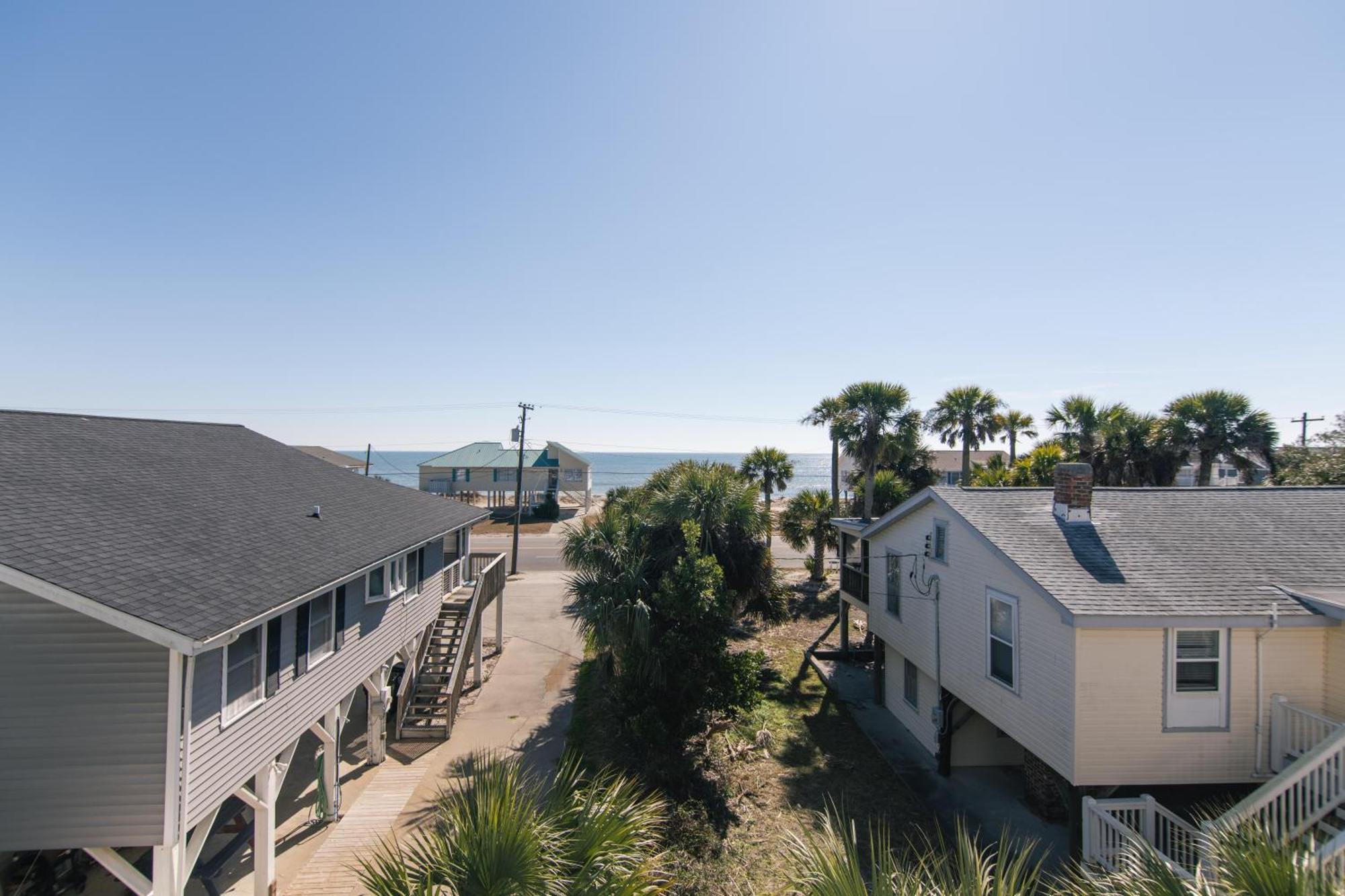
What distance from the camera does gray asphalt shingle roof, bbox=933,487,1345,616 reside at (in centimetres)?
1001

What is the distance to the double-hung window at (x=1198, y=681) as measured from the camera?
995 centimetres

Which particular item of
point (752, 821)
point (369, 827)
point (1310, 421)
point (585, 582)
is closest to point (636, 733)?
point (752, 821)

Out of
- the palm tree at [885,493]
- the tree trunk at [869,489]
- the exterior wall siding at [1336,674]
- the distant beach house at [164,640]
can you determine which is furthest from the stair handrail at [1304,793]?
the palm tree at [885,493]

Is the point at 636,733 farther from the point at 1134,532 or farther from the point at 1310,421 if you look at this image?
the point at 1310,421

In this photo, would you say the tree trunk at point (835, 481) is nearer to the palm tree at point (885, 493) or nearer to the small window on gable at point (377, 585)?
the palm tree at point (885, 493)

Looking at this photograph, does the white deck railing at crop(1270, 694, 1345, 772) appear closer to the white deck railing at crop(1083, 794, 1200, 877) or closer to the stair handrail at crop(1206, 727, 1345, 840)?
the stair handrail at crop(1206, 727, 1345, 840)

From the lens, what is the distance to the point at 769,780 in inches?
543

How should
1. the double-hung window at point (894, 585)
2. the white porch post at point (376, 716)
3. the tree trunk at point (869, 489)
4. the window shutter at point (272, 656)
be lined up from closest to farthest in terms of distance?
1. the window shutter at point (272, 656)
2. the white porch post at point (376, 716)
3. the double-hung window at point (894, 585)
4. the tree trunk at point (869, 489)

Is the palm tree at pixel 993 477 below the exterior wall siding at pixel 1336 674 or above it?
above

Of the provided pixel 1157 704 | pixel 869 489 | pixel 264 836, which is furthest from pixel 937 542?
pixel 264 836

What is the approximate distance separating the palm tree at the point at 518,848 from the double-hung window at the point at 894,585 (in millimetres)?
12528

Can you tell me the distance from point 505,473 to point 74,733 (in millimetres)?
55885

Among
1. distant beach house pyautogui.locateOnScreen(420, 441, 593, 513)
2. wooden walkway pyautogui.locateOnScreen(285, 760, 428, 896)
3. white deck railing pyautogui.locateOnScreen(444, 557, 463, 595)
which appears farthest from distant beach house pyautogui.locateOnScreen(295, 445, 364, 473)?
wooden walkway pyautogui.locateOnScreen(285, 760, 428, 896)

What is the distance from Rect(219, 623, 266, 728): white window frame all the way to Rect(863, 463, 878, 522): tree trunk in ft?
68.7
